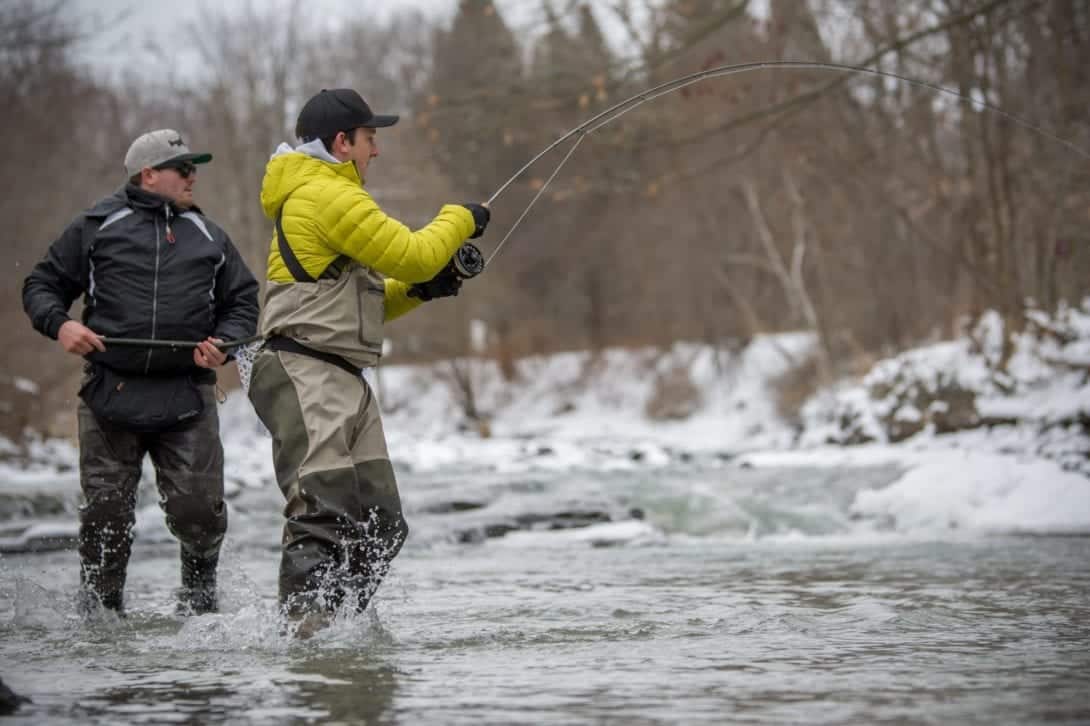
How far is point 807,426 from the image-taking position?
62.4 feet

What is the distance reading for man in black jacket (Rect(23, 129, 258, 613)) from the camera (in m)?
5.05

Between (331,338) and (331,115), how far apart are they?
0.73m

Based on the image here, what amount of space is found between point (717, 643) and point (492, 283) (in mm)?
30147

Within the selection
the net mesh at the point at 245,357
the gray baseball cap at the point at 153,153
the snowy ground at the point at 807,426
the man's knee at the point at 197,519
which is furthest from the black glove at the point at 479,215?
the snowy ground at the point at 807,426

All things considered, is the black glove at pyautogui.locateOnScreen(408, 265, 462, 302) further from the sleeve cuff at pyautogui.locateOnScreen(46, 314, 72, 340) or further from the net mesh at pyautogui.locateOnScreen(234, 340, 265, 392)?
the sleeve cuff at pyautogui.locateOnScreen(46, 314, 72, 340)

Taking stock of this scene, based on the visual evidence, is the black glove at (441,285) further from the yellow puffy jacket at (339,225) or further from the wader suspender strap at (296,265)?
the wader suspender strap at (296,265)

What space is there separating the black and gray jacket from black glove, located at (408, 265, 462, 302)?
2.73 ft

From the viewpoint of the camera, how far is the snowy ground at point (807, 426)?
9719mm

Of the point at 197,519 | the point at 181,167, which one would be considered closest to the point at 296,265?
the point at 181,167

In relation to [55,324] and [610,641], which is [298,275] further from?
[610,641]

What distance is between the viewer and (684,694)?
350cm

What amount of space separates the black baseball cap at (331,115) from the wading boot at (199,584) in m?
1.72

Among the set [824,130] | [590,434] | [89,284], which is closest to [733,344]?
[590,434]

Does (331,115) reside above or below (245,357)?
above
